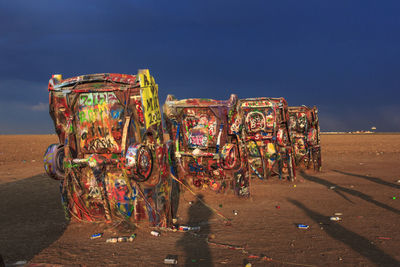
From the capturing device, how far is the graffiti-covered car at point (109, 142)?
6625mm

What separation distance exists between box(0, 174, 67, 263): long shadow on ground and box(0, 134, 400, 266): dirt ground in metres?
0.02

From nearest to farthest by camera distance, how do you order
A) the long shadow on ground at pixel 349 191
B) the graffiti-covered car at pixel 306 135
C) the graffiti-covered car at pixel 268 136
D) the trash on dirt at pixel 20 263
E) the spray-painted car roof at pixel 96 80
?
the trash on dirt at pixel 20 263, the spray-painted car roof at pixel 96 80, the long shadow on ground at pixel 349 191, the graffiti-covered car at pixel 268 136, the graffiti-covered car at pixel 306 135

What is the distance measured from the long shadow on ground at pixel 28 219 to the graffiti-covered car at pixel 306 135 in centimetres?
1152

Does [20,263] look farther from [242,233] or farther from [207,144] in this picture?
[207,144]

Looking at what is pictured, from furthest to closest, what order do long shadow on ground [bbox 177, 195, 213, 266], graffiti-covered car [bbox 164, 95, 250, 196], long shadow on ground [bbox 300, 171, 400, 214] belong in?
1. graffiti-covered car [bbox 164, 95, 250, 196]
2. long shadow on ground [bbox 300, 171, 400, 214]
3. long shadow on ground [bbox 177, 195, 213, 266]

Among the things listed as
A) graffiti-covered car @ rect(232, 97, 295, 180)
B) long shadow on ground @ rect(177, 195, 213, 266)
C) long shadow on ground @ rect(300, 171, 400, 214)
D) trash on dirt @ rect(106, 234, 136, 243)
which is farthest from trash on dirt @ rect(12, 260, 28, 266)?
long shadow on ground @ rect(300, 171, 400, 214)

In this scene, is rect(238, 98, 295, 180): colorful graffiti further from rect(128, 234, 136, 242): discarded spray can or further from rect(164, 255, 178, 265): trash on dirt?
rect(164, 255, 178, 265): trash on dirt

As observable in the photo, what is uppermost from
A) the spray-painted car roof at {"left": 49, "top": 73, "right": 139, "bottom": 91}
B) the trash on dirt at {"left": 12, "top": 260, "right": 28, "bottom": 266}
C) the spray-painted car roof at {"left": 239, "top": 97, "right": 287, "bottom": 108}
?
the spray-painted car roof at {"left": 239, "top": 97, "right": 287, "bottom": 108}

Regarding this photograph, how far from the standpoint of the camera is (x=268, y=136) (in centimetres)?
1235

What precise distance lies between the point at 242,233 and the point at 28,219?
233 inches

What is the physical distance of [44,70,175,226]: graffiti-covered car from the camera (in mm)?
6625

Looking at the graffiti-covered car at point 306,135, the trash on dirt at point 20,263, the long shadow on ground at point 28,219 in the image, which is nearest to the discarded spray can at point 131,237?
the long shadow on ground at point 28,219

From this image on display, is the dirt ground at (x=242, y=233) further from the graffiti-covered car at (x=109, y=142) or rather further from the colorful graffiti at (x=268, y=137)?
the colorful graffiti at (x=268, y=137)

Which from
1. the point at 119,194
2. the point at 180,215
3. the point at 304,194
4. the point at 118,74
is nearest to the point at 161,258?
the point at 119,194
